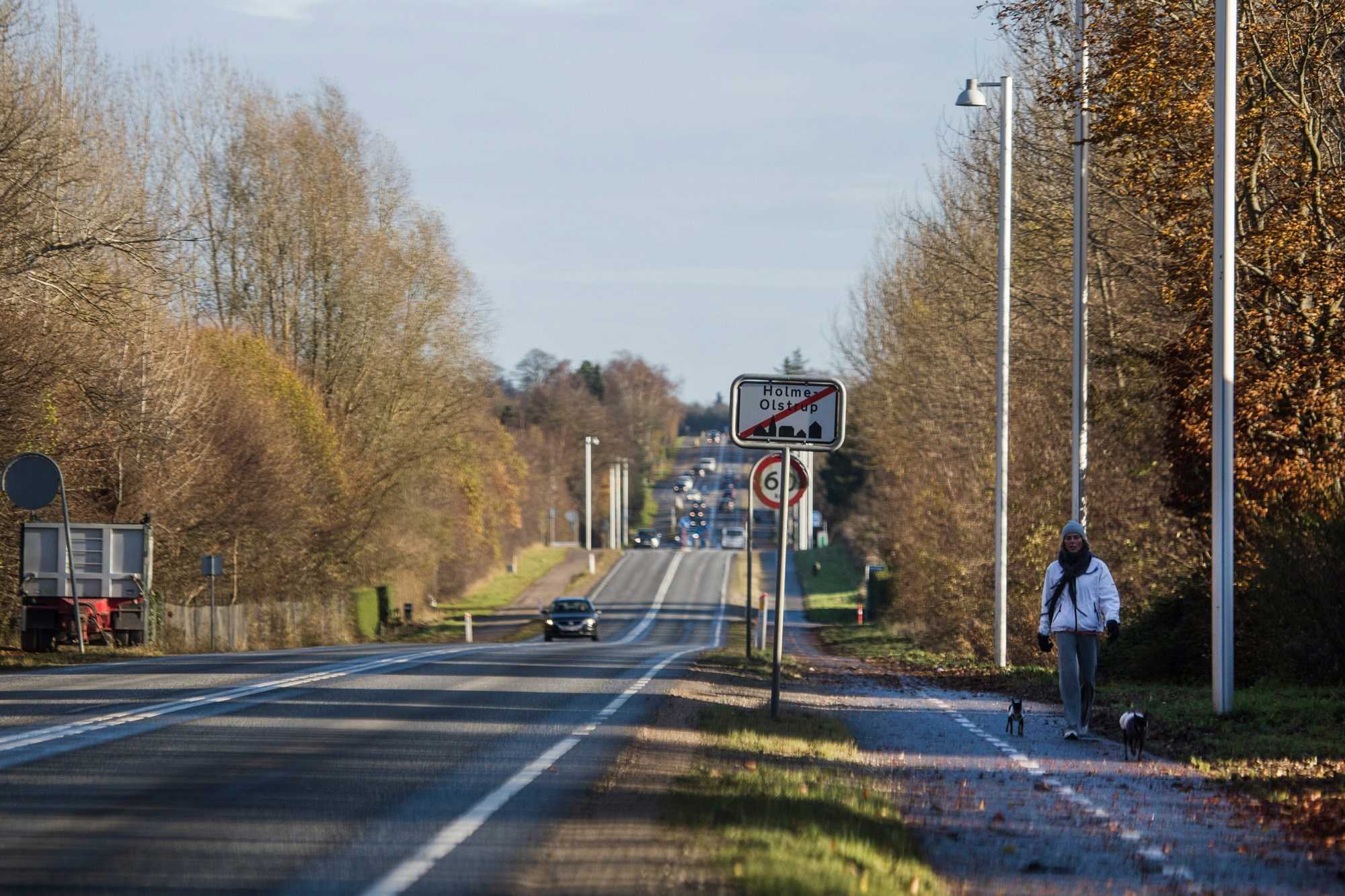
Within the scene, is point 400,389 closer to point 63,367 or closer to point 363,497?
Answer: point 363,497

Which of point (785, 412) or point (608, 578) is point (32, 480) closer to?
point (785, 412)

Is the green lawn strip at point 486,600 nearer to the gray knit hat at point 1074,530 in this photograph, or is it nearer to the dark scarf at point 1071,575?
the dark scarf at point 1071,575

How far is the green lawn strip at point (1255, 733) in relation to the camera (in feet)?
32.2

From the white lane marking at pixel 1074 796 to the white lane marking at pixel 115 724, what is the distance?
6317 millimetres

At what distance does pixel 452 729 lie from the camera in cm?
1269

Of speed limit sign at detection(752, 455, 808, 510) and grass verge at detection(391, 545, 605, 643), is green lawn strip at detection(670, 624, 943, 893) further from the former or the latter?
grass verge at detection(391, 545, 605, 643)

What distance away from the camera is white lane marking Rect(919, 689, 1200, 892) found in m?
7.87

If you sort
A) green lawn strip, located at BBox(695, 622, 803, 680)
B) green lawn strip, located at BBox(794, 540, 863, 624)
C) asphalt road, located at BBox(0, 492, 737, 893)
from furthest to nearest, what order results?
green lawn strip, located at BBox(794, 540, 863, 624) < green lawn strip, located at BBox(695, 622, 803, 680) < asphalt road, located at BBox(0, 492, 737, 893)

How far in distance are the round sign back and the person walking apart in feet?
51.9

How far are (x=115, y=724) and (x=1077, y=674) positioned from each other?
7.72m

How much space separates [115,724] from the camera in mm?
12086

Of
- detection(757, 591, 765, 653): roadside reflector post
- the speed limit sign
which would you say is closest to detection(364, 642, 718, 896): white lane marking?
the speed limit sign

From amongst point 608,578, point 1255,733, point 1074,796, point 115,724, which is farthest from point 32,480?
point 608,578

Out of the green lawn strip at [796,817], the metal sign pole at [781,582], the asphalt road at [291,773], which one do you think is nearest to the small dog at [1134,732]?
the green lawn strip at [796,817]
